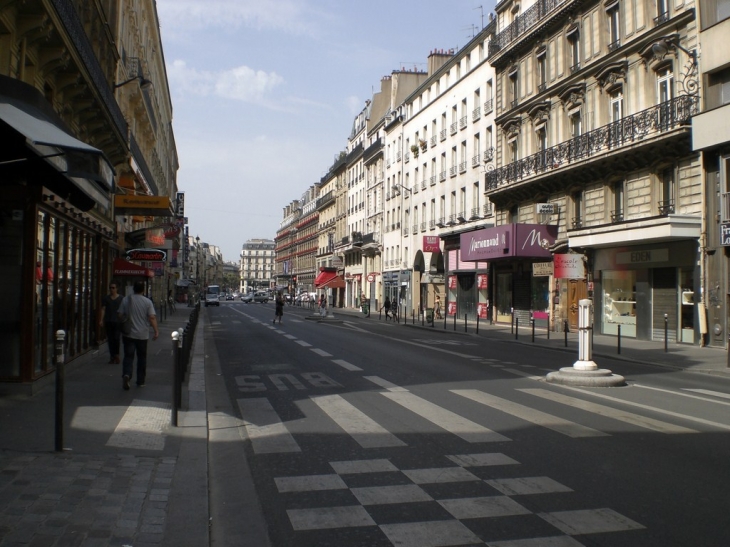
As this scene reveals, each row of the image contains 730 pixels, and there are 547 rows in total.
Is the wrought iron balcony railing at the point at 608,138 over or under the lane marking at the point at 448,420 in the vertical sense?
over

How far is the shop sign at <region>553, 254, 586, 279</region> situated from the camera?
29344 mm

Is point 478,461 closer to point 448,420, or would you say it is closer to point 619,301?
point 448,420

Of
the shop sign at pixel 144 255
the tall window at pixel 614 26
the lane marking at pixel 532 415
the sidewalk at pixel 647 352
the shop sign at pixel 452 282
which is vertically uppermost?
the tall window at pixel 614 26

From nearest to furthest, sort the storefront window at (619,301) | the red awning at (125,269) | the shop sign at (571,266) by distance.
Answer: the red awning at (125,269) → the storefront window at (619,301) → the shop sign at (571,266)

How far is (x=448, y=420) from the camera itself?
29.5ft

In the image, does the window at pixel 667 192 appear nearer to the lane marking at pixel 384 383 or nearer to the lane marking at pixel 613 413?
the lane marking at pixel 613 413

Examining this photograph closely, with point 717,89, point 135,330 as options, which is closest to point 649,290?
point 717,89

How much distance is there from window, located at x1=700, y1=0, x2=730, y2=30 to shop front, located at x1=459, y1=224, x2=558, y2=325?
11.5m

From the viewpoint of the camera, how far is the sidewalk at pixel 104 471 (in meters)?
4.74

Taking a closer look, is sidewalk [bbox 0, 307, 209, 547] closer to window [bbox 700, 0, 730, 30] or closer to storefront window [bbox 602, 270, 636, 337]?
window [bbox 700, 0, 730, 30]

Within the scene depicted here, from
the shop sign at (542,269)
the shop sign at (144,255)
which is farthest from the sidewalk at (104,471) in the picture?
the shop sign at (542,269)

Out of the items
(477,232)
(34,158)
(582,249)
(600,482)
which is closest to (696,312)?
(582,249)

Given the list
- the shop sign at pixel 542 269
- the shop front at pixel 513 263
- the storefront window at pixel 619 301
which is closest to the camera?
the storefront window at pixel 619 301

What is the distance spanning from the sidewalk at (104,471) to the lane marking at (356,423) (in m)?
1.66
